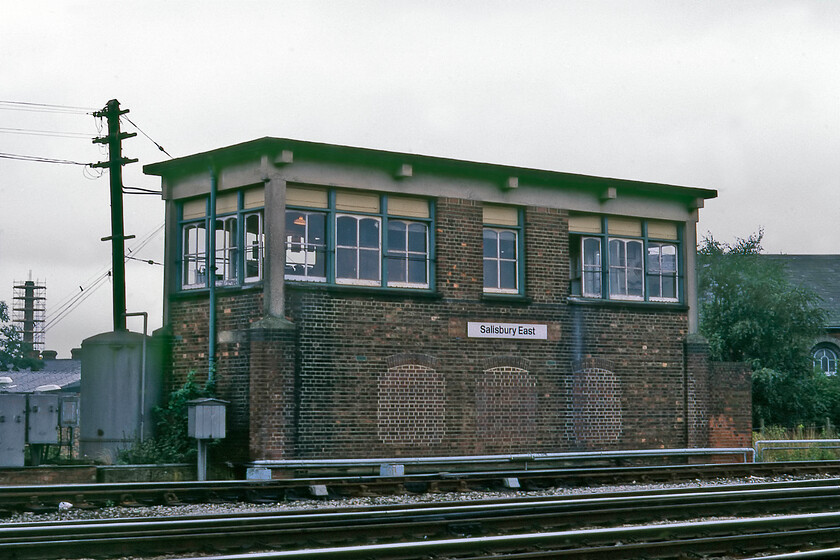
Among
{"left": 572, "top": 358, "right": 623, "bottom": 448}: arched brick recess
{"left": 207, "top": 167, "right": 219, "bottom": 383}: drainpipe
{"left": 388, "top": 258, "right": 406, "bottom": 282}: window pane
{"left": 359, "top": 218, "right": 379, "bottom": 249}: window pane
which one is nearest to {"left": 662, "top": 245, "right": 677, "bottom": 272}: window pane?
{"left": 572, "top": 358, "right": 623, "bottom": 448}: arched brick recess

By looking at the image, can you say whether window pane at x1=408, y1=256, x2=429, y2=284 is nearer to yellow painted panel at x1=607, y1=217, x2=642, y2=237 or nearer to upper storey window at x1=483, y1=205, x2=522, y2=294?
upper storey window at x1=483, y1=205, x2=522, y2=294

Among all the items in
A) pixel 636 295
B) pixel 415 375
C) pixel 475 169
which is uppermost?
pixel 475 169

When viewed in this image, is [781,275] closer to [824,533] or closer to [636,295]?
[636,295]

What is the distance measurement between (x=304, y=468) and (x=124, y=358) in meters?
4.29

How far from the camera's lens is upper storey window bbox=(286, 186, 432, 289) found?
19.7 metres

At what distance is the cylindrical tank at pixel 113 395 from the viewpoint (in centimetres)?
1989

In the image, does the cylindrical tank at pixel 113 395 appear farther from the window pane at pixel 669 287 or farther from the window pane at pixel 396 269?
the window pane at pixel 669 287

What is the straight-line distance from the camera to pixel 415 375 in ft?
67.6

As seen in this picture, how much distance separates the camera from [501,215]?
2227 cm

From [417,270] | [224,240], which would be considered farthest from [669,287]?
[224,240]

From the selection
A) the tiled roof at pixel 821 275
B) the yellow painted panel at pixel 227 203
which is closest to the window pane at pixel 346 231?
the yellow painted panel at pixel 227 203

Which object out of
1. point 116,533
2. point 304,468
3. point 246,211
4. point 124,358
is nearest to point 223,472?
point 304,468

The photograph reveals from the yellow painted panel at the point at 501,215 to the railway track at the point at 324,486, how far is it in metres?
6.07

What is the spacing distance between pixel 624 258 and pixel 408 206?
18.5ft
